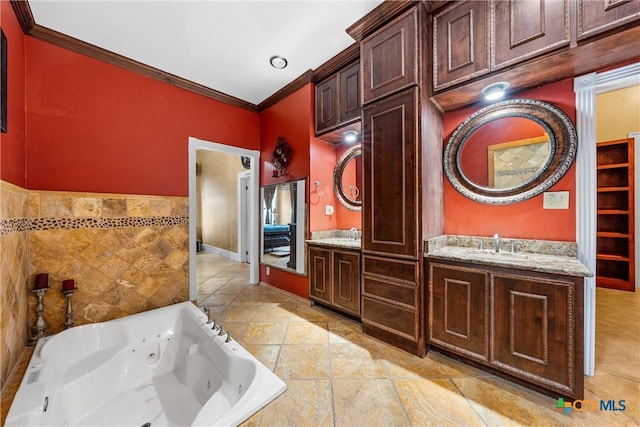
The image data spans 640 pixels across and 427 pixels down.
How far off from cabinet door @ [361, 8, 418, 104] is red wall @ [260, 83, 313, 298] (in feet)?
3.16

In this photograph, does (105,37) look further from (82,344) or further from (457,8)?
(457,8)

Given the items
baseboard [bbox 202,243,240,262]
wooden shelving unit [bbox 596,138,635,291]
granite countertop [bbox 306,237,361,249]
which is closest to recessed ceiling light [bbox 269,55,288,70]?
granite countertop [bbox 306,237,361,249]

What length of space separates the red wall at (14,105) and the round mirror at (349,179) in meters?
2.72

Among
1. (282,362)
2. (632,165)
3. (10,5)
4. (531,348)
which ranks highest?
(10,5)

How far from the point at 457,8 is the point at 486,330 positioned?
2.32 metres

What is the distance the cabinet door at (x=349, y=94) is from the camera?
244 centimetres

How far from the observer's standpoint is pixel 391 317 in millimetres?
1965

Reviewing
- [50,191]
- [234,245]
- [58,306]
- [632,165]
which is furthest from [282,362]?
[632,165]

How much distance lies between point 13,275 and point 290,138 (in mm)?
2663

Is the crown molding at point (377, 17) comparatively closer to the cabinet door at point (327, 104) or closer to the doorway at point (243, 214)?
the cabinet door at point (327, 104)

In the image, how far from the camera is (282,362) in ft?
5.82

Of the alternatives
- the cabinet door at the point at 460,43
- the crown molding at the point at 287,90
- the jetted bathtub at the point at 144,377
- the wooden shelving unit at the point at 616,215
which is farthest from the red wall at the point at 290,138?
the wooden shelving unit at the point at 616,215

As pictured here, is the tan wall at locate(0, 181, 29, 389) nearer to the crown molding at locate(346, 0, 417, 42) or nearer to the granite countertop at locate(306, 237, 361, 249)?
the granite countertop at locate(306, 237, 361, 249)

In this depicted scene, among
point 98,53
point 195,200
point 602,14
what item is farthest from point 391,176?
point 98,53
